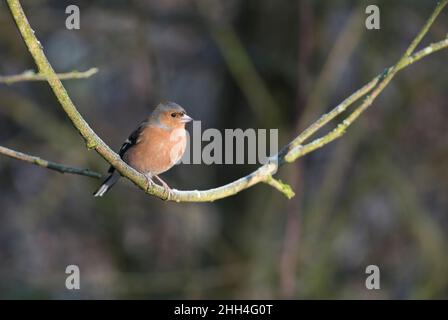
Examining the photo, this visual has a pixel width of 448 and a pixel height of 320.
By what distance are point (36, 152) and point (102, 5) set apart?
190 centimetres

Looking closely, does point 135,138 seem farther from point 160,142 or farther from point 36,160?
point 36,160

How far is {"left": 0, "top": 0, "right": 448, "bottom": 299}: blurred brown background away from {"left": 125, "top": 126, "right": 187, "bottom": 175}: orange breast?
2.68 m

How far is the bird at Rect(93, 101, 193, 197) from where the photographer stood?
4.90 metres

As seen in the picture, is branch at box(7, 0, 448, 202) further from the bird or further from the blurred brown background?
the blurred brown background

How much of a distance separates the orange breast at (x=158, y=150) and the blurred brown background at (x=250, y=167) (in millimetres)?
2678

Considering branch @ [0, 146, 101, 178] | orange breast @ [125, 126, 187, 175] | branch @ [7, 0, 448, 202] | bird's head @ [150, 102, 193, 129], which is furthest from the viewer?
bird's head @ [150, 102, 193, 129]

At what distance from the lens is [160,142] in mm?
4961

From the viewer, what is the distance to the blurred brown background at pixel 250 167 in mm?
7902

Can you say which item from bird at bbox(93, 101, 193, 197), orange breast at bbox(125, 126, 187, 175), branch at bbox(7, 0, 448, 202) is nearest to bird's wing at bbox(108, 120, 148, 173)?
bird at bbox(93, 101, 193, 197)

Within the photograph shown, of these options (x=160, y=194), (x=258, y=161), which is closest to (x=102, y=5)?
(x=258, y=161)

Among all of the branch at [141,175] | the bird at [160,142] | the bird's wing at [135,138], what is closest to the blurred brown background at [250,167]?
the bird's wing at [135,138]

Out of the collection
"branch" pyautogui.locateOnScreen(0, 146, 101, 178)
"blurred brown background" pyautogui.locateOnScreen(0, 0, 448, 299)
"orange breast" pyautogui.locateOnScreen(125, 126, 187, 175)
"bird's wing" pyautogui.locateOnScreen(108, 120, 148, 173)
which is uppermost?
"blurred brown background" pyautogui.locateOnScreen(0, 0, 448, 299)

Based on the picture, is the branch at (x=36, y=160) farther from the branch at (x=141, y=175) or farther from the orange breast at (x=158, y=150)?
the orange breast at (x=158, y=150)

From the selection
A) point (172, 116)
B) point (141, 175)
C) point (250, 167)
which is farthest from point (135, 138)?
point (250, 167)
